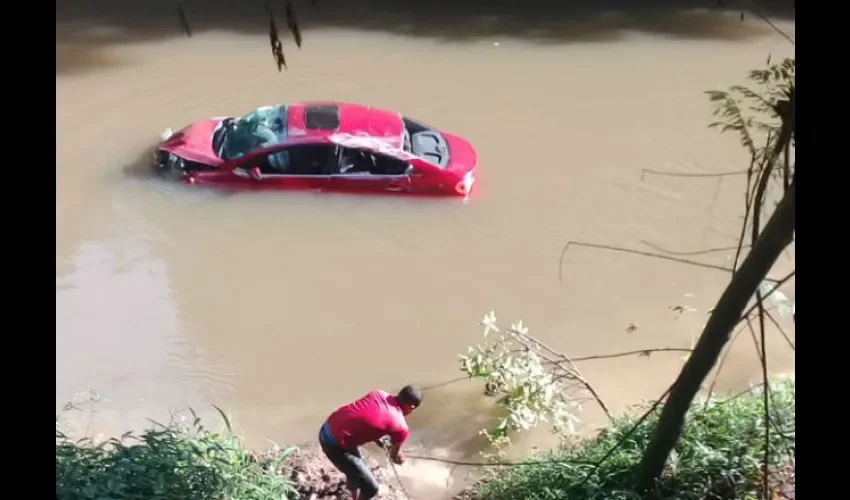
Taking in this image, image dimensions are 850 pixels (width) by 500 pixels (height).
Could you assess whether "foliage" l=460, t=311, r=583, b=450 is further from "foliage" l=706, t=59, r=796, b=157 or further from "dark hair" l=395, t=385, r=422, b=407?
"foliage" l=706, t=59, r=796, b=157

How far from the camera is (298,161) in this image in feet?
23.5

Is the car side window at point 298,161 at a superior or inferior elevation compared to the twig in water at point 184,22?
inferior

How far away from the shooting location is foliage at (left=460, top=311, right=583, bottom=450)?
5277 millimetres

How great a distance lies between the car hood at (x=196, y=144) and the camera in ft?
24.0

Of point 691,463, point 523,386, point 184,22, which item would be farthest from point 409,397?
point 184,22

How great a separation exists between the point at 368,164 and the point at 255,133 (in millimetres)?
1042

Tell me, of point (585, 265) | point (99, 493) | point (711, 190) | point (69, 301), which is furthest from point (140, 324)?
point (711, 190)

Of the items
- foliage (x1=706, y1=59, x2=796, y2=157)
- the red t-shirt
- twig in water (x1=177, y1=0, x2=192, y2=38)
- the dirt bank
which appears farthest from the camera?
twig in water (x1=177, y1=0, x2=192, y2=38)

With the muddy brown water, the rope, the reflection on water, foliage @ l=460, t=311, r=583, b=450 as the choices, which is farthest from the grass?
the reflection on water

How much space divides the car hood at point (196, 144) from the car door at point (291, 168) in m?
0.31

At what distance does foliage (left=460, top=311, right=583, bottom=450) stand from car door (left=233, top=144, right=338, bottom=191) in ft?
7.46

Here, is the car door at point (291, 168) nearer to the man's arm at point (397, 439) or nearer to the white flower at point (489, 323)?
the white flower at point (489, 323)

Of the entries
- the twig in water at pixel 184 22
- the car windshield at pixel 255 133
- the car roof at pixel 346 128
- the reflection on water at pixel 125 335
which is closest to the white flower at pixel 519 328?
the car roof at pixel 346 128
